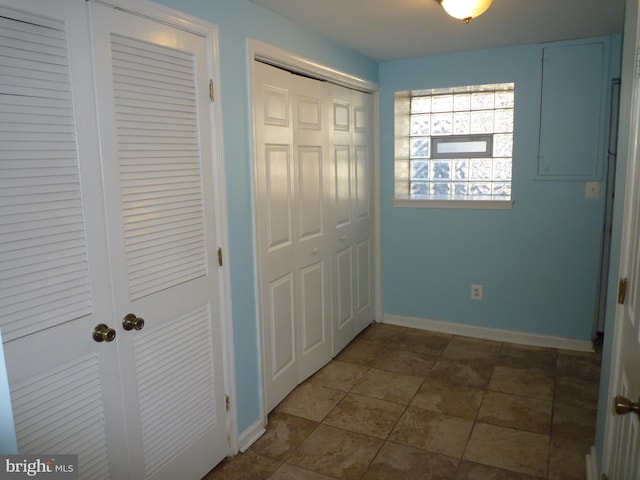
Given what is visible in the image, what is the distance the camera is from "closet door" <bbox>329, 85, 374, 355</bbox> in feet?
11.3

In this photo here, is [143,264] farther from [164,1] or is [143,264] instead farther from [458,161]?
[458,161]

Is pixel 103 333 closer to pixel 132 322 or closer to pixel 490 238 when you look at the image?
pixel 132 322

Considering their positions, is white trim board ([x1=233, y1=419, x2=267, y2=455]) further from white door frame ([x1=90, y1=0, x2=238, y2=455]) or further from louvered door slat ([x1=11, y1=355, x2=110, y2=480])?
louvered door slat ([x1=11, y1=355, x2=110, y2=480])

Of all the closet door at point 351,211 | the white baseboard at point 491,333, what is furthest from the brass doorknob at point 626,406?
the white baseboard at point 491,333

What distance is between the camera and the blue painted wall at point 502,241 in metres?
3.51

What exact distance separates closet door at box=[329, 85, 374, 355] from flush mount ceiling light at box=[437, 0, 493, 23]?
1.12 m

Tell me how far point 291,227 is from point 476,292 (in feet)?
5.99

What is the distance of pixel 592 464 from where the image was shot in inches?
88.5

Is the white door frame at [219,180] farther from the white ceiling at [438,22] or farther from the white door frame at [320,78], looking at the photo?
the white ceiling at [438,22]

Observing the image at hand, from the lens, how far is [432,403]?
2.91 meters

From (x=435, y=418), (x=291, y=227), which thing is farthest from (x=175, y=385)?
(x=435, y=418)

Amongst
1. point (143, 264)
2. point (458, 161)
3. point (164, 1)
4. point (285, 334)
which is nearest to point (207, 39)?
point (164, 1)

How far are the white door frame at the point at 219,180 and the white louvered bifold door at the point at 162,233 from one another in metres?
0.03

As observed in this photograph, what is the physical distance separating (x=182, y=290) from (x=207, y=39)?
1.10 metres
